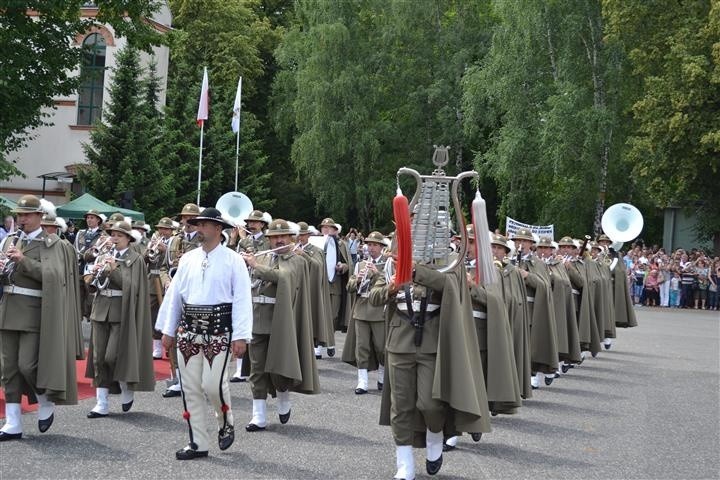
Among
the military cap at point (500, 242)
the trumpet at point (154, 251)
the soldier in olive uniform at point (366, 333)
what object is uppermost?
the military cap at point (500, 242)

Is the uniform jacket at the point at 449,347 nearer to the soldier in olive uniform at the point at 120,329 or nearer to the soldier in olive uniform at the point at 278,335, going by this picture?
the soldier in olive uniform at the point at 278,335

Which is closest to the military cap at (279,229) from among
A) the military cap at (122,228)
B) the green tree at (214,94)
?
the military cap at (122,228)

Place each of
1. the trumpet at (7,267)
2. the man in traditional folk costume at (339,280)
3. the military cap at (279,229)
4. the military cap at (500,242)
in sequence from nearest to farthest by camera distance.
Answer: the trumpet at (7,267)
the military cap at (279,229)
the military cap at (500,242)
the man in traditional folk costume at (339,280)

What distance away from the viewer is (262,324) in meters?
11.1

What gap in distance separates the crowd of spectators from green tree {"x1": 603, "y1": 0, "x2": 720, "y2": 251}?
3.57 m

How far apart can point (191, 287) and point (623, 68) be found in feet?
119

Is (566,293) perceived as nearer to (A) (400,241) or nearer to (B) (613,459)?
(B) (613,459)

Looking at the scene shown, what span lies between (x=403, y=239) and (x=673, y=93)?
33.4 metres

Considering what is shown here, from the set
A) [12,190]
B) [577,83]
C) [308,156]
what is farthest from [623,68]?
[12,190]

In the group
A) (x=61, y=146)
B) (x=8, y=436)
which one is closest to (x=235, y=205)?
(x=8, y=436)

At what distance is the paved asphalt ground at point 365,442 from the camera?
8.84m

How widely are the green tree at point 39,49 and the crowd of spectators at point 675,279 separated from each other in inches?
768

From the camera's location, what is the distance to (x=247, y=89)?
A: 164 feet

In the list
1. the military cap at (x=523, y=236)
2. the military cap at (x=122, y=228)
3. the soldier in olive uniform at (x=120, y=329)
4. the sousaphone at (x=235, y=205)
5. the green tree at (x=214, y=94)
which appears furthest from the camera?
the green tree at (x=214, y=94)
